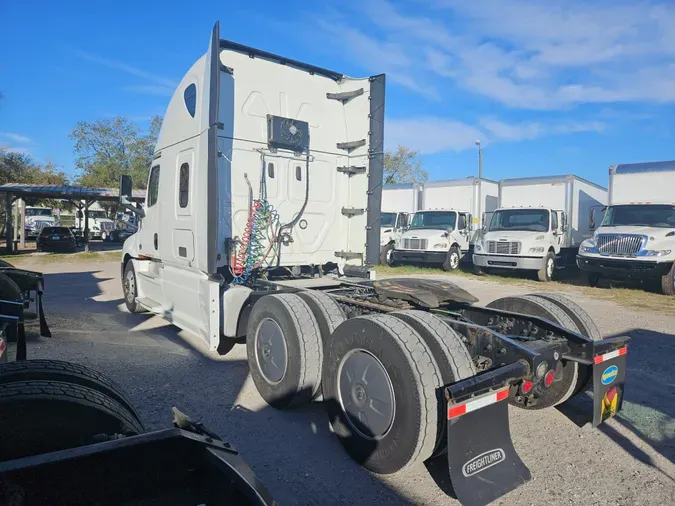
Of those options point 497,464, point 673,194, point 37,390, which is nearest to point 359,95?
point 497,464

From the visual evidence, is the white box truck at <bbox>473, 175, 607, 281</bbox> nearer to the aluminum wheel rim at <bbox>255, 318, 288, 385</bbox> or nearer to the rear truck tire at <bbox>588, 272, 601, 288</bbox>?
the rear truck tire at <bbox>588, 272, 601, 288</bbox>

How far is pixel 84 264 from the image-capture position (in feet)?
62.3

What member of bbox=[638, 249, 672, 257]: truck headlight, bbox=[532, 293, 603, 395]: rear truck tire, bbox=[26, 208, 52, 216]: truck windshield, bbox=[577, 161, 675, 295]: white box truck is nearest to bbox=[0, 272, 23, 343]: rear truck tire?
bbox=[532, 293, 603, 395]: rear truck tire

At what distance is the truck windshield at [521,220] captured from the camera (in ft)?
50.4

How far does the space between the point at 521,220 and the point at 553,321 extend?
12.7 metres

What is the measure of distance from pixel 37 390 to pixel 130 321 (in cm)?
641

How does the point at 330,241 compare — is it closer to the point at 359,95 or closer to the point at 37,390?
the point at 359,95

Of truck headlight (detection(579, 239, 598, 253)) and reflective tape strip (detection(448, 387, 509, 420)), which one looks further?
truck headlight (detection(579, 239, 598, 253))

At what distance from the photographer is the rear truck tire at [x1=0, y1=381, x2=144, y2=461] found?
5.70ft

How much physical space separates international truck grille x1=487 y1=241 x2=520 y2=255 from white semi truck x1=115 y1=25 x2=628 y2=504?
988 cm

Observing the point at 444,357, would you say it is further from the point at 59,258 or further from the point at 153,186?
the point at 59,258

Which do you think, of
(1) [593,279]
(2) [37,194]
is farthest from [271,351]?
(2) [37,194]

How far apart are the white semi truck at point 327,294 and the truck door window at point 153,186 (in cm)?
4

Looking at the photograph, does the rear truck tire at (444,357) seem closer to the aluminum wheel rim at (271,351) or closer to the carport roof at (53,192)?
the aluminum wheel rim at (271,351)
